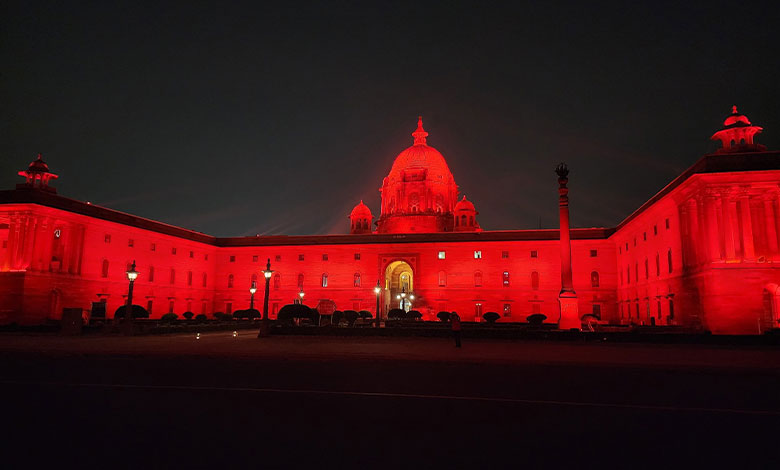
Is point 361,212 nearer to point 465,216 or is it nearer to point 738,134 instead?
point 465,216

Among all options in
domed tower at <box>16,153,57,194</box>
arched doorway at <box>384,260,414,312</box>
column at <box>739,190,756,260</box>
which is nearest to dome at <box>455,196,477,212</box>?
arched doorway at <box>384,260,414,312</box>

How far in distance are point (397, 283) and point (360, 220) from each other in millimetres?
12615

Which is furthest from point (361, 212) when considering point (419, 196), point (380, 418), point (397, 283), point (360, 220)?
point (380, 418)

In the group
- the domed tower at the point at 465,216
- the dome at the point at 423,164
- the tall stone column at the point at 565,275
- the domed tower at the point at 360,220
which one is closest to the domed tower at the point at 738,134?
the tall stone column at the point at 565,275

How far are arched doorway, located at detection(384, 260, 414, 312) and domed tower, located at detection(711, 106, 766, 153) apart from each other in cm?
3266

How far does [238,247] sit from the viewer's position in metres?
61.5

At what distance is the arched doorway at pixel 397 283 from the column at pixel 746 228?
33.2 meters

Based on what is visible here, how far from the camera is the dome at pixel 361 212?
229ft

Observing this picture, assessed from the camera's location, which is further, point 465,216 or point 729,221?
point 465,216

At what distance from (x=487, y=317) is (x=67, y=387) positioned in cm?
4286

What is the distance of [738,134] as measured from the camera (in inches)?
1419

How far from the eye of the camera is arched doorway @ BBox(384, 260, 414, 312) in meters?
58.5

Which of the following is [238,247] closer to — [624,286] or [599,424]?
[624,286]

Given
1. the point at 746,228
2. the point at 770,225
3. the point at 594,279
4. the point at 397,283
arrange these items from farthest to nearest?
the point at 397,283
the point at 594,279
the point at 770,225
the point at 746,228
